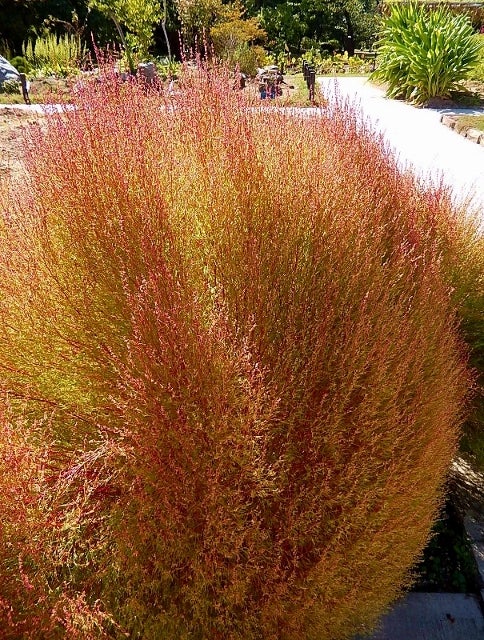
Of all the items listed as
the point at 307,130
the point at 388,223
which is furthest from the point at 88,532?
the point at 307,130

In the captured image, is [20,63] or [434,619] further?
[20,63]

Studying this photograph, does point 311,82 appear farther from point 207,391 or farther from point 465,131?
point 207,391

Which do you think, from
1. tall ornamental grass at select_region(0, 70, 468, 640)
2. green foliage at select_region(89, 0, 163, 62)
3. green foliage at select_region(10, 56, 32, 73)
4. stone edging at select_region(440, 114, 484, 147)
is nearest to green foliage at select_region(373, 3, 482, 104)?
stone edging at select_region(440, 114, 484, 147)

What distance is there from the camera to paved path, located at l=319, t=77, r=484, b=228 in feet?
21.0

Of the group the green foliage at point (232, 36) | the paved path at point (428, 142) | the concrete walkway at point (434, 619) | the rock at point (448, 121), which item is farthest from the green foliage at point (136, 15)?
the concrete walkway at point (434, 619)

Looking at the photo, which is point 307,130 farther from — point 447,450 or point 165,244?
point 447,450

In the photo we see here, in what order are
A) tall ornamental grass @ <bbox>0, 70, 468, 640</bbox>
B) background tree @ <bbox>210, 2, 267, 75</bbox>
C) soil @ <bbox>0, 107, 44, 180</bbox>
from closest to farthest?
tall ornamental grass @ <bbox>0, 70, 468, 640</bbox>, soil @ <bbox>0, 107, 44, 180</bbox>, background tree @ <bbox>210, 2, 267, 75</bbox>

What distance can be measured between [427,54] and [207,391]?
11.0 meters

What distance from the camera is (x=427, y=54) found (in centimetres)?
1027

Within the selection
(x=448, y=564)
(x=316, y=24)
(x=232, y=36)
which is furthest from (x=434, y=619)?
(x=316, y=24)

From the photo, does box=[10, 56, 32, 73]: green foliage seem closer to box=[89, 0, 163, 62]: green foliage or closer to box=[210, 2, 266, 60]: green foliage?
box=[89, 0, 163, 62]: green foliage

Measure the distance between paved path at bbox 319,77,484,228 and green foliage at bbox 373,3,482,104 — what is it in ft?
1.53

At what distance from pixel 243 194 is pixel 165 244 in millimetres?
350

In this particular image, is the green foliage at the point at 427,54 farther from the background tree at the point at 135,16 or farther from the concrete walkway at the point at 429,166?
the background tree at the point at 135,16
